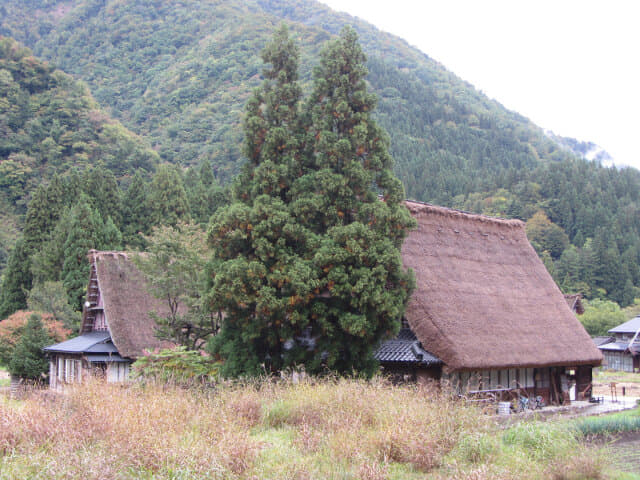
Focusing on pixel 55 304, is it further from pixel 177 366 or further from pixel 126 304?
pixel 177 366

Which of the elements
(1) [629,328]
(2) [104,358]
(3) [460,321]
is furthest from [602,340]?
(2) [104,358]

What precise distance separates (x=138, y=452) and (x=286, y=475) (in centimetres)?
169

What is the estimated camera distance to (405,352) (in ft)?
48.6

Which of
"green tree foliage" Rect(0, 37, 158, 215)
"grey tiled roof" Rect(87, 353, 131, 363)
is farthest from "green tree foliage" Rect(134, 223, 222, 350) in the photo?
"green tree foliage" Rect(0, 37, 158, 215)

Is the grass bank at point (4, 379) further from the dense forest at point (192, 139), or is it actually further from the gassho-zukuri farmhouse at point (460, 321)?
the gassho-zukuri farmhouse at point (460, 321)

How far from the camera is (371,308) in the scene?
1309 centimetres

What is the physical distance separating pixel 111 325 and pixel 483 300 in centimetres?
1260

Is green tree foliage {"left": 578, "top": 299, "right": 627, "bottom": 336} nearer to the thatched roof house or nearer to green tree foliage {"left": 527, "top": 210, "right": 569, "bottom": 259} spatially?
green tree foliage {"left": 527, "top": 210, "right": 569, "bottom": 259}

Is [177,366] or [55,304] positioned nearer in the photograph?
[177,366]

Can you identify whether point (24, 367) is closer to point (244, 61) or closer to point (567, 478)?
point (567, 478)

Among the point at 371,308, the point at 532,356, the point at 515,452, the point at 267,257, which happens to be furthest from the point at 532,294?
the point at 515,452

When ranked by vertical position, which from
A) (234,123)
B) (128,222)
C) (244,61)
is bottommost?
(128,222)

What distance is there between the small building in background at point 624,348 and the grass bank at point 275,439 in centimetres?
3110

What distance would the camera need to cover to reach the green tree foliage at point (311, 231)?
1300cm
